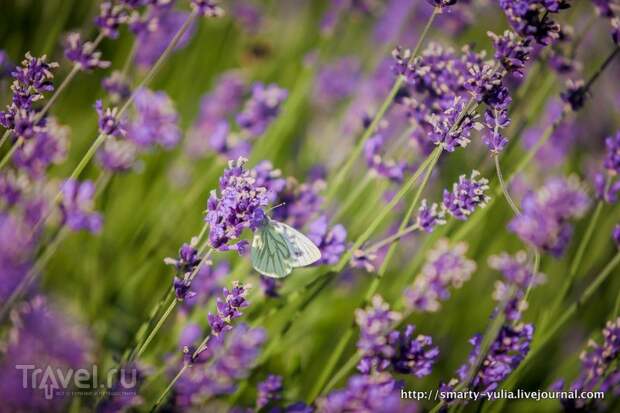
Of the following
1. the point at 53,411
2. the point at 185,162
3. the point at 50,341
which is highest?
the point at 185,162

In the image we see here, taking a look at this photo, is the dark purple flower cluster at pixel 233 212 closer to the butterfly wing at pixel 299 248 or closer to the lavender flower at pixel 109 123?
the butterfly wing at pixel 299 248

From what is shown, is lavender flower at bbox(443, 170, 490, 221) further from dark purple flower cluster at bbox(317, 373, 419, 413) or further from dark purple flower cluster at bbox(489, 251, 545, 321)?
dark purple flower cluster at bbox(317, 373, 419, 413)

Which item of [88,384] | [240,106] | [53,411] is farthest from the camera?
[240,106]

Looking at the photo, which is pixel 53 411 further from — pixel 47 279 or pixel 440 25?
pixel 440 25

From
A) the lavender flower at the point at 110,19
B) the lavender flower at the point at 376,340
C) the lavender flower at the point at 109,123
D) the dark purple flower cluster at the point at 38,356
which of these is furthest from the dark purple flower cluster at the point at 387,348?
the lavender flower at the point at 110,19

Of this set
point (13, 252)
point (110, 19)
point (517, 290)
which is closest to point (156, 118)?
point (110, 19)

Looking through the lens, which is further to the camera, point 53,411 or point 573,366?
point 573,366

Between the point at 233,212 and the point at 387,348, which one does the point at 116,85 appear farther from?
the point at 387,348

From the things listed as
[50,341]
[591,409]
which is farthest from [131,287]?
[591,409]

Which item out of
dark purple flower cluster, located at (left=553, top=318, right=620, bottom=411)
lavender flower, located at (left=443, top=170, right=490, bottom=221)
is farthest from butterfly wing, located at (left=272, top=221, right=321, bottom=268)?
dark purple flower cluster, located at (left=553, top=318, right=620, bottom=411)
